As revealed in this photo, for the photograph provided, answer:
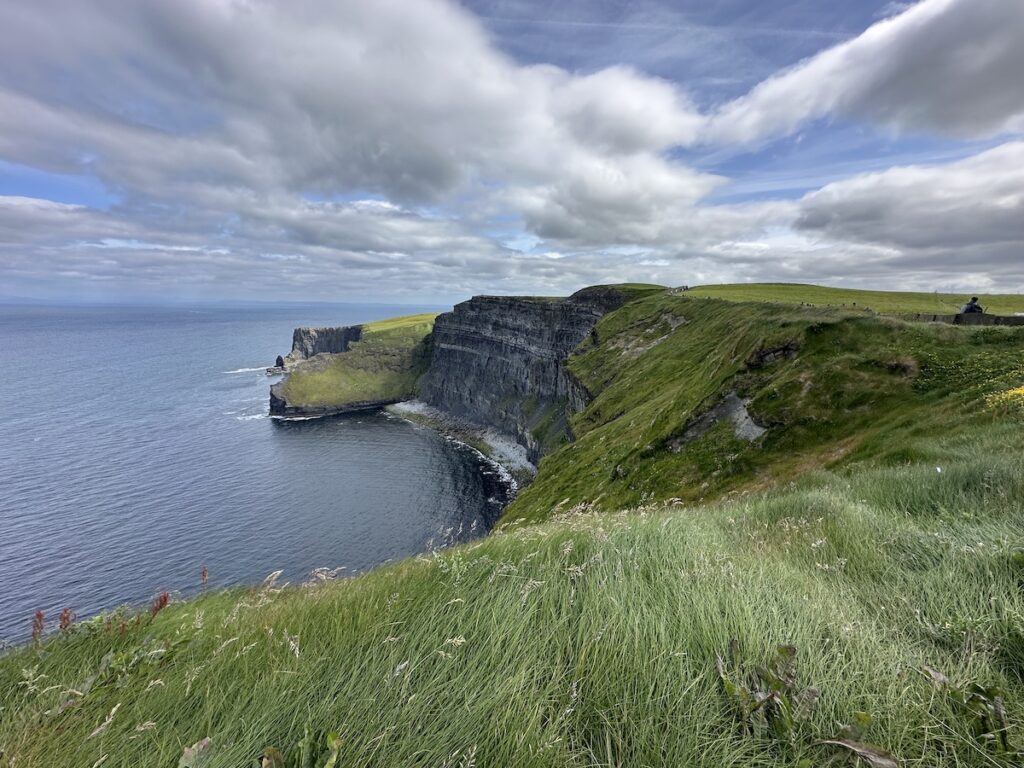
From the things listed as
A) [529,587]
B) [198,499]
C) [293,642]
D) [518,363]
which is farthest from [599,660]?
[518,363]

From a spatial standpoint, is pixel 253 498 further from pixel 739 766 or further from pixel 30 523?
pixel 739 766

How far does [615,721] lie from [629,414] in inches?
2242

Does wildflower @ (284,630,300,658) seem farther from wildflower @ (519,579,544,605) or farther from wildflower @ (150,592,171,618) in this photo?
wildflower @ (150,592,171,618)

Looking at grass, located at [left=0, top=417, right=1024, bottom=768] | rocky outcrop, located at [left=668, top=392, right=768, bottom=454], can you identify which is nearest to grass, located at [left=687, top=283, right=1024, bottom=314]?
rocky outcrop, located at [left=668, top=392, right=768, bottom=454]

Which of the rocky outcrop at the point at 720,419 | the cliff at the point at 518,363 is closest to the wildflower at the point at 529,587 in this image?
the rocky outcrop at the point at 720,419

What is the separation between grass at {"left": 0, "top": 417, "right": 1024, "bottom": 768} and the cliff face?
8260 cm

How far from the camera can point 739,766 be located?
2730 mm

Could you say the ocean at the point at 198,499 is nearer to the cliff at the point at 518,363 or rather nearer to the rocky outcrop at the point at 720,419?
the rocky outcrop at the point at 720,419

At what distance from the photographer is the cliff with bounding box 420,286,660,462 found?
126188 millimetres

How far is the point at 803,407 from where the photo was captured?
3058 centimetres

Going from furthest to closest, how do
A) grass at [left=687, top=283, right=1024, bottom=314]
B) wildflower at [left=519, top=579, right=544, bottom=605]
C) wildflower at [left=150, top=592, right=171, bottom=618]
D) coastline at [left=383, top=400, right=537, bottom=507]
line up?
1. coastline at [left=383, top=400, right=537, bottom=507]
2. grass at [left=687, top=283, right=1024, bottom=314]
3. wildflower at [left=150, top=592, right=171, bottom=618]
4. wildflower at [left=519, top=579, right=544, bottom=605]

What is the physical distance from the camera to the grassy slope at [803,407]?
23688 millimetres

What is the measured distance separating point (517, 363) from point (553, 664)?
155 m

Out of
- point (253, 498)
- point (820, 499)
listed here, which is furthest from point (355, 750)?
point (253, 498)
